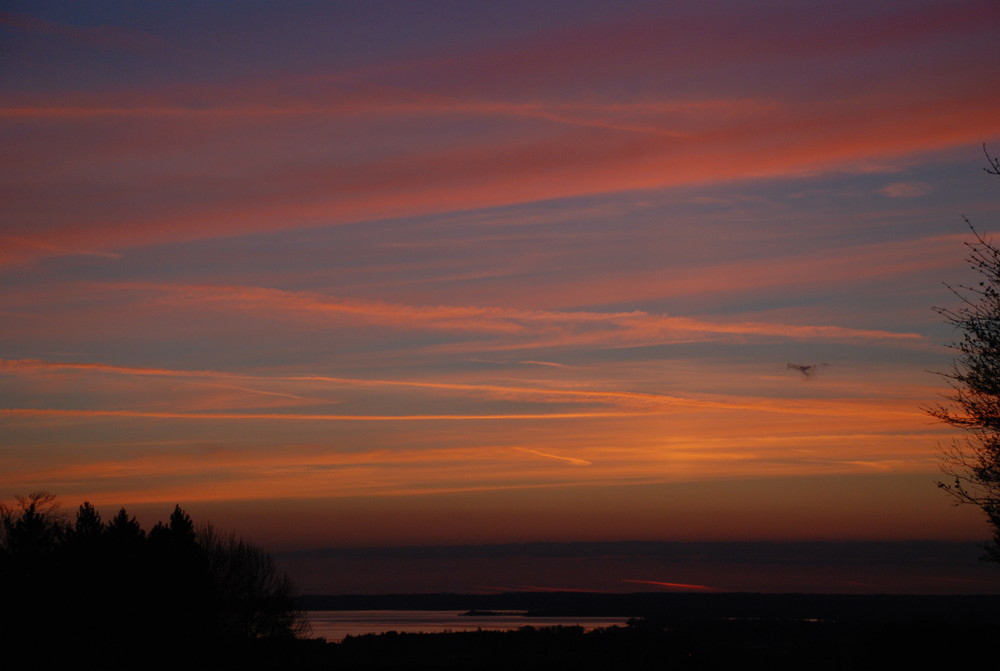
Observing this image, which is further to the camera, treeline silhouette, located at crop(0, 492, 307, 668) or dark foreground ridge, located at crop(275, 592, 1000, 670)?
treeline silhouette, located at crop(0, 492, 307, 668)

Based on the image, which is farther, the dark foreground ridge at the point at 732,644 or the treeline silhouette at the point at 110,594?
the treeline silhouette at the point at 110,594

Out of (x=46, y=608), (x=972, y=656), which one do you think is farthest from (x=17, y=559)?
(x=972, y=656)

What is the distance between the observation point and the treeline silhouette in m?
55.0

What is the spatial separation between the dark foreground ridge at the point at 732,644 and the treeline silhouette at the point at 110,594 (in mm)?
7252

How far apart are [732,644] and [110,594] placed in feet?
154

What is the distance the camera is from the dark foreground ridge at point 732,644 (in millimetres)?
28328

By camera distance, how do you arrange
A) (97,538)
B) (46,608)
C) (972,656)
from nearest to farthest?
1. (972,656)
2. (46,608)
3. (97,538)

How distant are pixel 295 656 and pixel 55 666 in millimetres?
23572

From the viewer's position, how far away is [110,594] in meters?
57.3

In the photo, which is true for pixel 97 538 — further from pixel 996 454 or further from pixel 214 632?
pixel 996 454

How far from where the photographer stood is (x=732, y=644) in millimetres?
76875

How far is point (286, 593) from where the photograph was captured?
7950 cm

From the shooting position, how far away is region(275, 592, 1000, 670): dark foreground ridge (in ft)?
92.9

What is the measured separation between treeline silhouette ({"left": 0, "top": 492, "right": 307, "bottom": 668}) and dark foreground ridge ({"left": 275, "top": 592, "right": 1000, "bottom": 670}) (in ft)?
23.8
